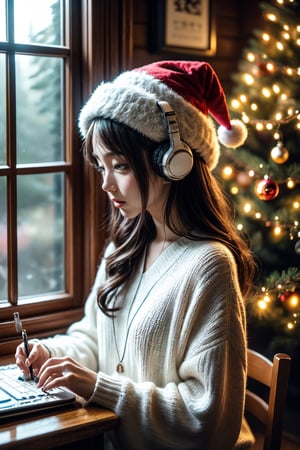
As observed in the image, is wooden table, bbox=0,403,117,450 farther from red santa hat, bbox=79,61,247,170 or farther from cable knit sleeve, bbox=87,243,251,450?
red santa hat, bbox=79,61,247,170

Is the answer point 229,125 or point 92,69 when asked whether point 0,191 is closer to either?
point 92,69

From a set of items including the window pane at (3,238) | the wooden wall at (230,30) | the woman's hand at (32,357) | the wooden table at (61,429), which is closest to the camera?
the wooden table at (61,429)

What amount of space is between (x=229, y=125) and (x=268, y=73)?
399mm

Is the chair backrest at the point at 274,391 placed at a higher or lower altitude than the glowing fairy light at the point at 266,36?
lower

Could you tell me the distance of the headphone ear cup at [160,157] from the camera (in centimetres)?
151

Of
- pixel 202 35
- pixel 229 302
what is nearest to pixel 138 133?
pixel 229 302

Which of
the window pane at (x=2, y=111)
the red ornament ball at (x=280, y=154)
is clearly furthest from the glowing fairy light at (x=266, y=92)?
the window pane at (x=2, y=111)

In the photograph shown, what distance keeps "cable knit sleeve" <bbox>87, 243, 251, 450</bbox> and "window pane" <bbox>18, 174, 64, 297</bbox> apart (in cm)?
49

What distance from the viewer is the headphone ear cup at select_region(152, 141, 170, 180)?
1514 millimetres

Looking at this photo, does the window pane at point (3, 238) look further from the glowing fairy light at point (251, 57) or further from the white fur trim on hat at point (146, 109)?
the glowing fairy light at point (251, 57)

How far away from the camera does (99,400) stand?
1469 millimetres

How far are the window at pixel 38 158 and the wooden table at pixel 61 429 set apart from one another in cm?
51

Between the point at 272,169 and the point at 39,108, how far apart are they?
71 cm

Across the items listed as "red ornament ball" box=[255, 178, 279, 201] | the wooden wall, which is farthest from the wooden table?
the wooden wall
